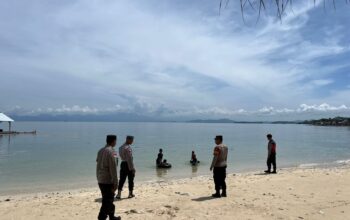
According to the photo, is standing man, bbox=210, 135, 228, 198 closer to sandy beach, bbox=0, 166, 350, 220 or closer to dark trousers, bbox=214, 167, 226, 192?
dark trousers, bbox=214, 167, 226, 192

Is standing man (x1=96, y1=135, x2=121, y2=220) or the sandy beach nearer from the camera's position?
standing man (x1=96, y1=135, x2=121, y2=220)

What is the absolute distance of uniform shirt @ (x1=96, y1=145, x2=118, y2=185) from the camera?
6.73m

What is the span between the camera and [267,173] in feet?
57.0

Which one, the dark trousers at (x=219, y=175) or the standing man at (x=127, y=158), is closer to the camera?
the standing man at (x=127, y=158)

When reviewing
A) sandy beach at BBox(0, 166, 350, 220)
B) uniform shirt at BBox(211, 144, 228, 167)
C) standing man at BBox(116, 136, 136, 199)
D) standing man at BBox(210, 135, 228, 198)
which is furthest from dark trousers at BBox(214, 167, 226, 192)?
standing man at BBox(116, 136, 136, 199)

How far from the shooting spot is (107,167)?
6770 mm

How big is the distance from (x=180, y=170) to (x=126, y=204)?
14064mm

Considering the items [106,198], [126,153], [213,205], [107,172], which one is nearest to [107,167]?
[107,172]

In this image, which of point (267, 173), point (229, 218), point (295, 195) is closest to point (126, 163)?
point (229, 218)

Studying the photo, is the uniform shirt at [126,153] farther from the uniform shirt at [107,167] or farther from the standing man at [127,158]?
the uniform shirt at [107,167]

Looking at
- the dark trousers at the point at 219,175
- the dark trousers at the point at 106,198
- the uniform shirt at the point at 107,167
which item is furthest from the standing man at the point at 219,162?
the uniform shirt at the point at 107,167

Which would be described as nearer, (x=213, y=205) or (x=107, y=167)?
(x=107, y=167)

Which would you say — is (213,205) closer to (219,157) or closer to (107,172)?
(219,157)

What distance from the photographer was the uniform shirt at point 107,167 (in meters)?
6.73
